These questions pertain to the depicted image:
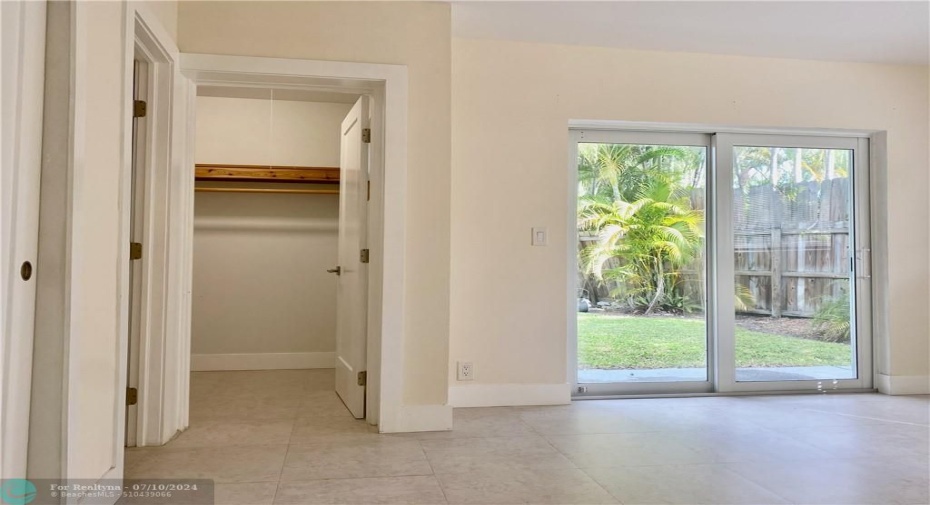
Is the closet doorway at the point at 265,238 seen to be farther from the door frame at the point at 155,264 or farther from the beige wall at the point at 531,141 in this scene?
the door frame at the point at 155,264

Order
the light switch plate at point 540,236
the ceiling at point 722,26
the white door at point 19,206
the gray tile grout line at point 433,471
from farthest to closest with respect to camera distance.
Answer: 1. the light switch plate at point 540,236
2. the ceiling at point 722,26
3. the gray tile grout line at point 433,471
4. the white door at point 19,206

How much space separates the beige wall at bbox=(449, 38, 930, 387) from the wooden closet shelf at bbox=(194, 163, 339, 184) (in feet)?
4.62

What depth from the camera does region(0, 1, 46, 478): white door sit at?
4.72 feet

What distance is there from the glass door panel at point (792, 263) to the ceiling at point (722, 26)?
28.0 inches

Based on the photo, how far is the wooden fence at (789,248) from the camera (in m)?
Result: 3.84

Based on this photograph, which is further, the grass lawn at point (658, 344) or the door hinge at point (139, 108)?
the grass lawn at point (658, 344)

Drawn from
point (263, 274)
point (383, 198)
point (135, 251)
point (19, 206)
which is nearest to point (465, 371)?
point (383, 198)

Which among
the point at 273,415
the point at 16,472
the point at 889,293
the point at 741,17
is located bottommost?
the point at 273,415

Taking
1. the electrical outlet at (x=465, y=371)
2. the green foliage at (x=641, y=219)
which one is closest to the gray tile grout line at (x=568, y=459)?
the electrical outlet at (x=465, y=371)

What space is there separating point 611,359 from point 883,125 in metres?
2.57

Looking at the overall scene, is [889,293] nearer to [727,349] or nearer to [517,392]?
[727,349]

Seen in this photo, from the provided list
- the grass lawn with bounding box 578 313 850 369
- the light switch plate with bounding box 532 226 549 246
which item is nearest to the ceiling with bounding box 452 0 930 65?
the light switch plate with bounding box 532 226 549 246

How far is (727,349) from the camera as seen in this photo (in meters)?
3.78

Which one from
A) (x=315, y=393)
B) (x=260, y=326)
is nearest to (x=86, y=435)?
(x=315, y=393)
